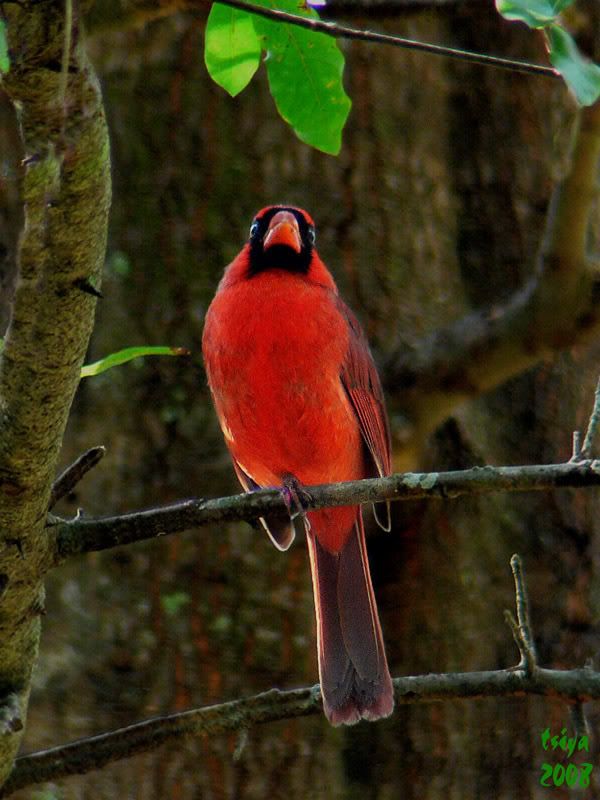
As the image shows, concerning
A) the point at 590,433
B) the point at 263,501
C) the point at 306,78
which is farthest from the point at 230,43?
the point at 590,433

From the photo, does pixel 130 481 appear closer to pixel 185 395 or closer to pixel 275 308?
pixel 185 395

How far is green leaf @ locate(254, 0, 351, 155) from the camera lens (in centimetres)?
180

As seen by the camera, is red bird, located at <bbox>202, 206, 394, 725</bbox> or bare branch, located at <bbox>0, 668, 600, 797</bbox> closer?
bare branch, located at <bbox>0, 668, 600, 797</bbox>

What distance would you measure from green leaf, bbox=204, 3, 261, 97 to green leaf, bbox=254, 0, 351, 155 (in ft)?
0.09

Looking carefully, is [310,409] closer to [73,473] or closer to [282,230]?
[282,230]

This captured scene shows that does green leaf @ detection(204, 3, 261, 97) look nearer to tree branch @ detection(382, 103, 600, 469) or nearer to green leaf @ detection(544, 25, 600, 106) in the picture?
green leaf @ detection(544, 25, 600, 106)

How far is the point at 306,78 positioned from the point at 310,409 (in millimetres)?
1680

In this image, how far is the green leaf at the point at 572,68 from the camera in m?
1.33

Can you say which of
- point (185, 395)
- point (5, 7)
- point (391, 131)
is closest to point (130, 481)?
point (185, 395)

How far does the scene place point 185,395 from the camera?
3.55 m

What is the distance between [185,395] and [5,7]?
2154mm

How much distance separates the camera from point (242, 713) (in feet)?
7.72

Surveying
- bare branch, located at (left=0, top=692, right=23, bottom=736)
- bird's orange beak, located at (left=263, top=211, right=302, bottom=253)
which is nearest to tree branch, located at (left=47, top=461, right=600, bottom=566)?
bare branch, located at (left=0, top=692, right=23, bottom=736)

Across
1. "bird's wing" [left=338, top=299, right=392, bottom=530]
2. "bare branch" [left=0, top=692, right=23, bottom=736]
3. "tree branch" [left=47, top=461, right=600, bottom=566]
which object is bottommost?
"bare branch" [left=0, top=692, right=23, bottom=736]
